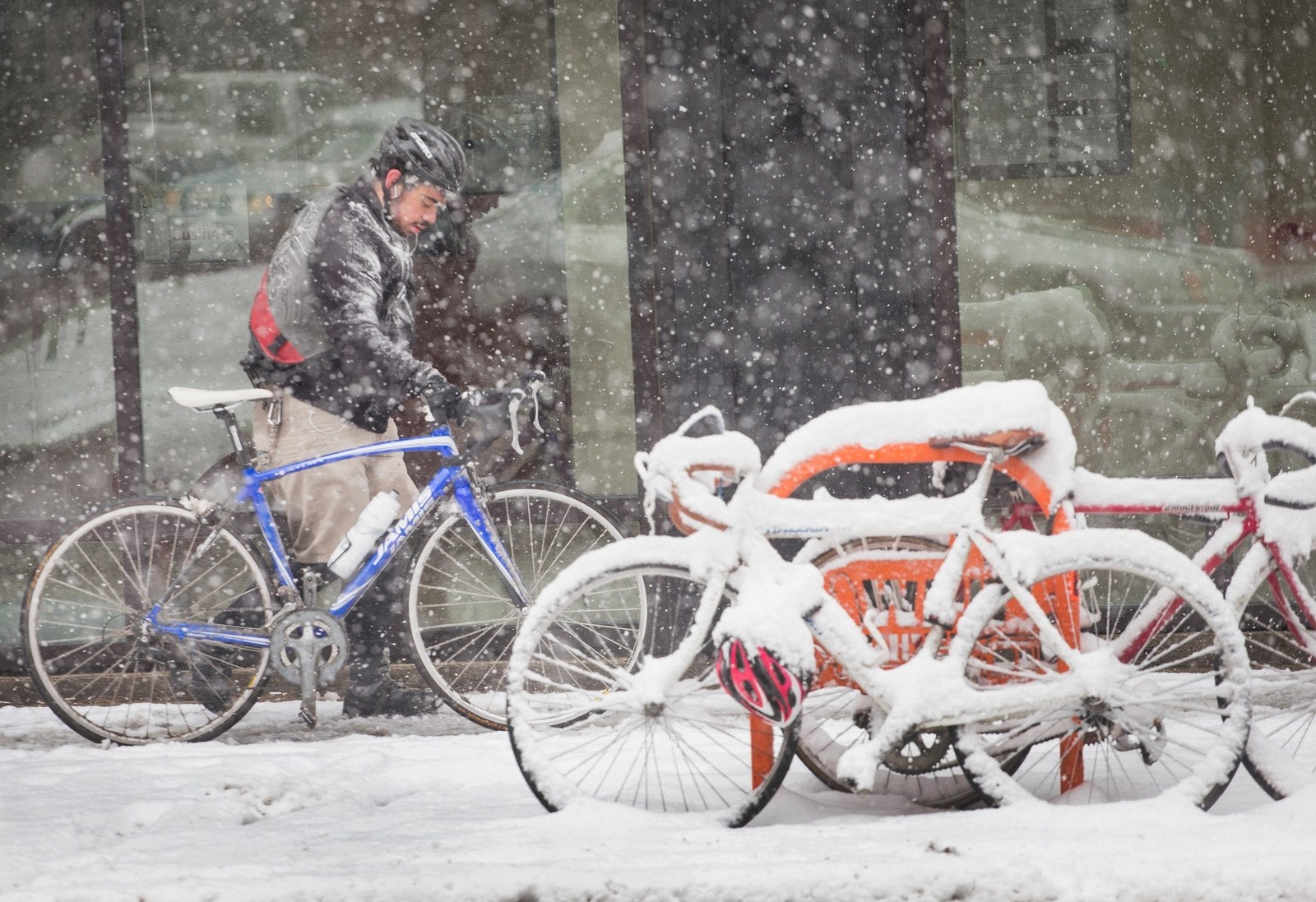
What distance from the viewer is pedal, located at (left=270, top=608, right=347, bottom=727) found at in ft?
15.0

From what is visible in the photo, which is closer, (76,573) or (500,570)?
(500,570)

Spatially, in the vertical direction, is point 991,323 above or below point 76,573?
above

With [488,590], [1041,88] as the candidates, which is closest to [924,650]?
[488,590]

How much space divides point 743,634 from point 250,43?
15.6 feet

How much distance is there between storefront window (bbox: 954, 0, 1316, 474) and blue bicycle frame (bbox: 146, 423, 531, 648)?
315 centimetres

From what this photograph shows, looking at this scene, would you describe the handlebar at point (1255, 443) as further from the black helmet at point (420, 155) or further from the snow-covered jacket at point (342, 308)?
the black helmet at point (420, 155)

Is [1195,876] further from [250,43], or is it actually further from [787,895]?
[250,43]

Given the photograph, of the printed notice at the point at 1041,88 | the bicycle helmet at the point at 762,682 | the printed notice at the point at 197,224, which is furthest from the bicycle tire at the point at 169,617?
the printed notice at the point at 1041,88

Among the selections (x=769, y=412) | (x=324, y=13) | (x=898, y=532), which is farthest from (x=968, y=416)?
(x=324, y=13)

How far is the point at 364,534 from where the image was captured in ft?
15.2

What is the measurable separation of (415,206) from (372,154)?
1.55 metres

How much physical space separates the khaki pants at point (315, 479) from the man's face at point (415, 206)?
34.8 inches

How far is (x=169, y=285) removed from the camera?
6316mm

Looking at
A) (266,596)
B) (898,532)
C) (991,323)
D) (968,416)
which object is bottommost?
(266,596)
